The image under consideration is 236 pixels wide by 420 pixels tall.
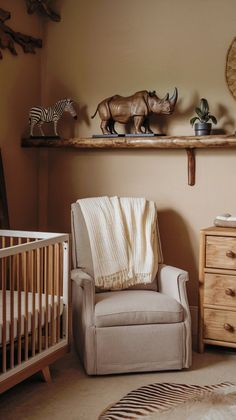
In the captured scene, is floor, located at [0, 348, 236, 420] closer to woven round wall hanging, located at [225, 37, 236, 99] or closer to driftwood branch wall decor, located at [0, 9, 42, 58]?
woven round wall hanging, located at [225, 37, 236, 99]

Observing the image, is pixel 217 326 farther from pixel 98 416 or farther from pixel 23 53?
pixel 23 53

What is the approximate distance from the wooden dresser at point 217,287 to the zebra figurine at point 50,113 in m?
1.36

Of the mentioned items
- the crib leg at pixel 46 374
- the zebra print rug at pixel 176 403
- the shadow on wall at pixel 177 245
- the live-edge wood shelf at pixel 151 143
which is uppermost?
the live-edge wood shelf at pixel 151 143

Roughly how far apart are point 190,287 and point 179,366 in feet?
2.74

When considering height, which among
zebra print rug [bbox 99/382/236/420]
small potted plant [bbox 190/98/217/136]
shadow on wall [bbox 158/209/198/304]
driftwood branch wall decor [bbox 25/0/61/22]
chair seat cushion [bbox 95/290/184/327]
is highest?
driftwood branch wall decor [bbox 25/0/61/22]

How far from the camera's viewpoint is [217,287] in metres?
3.50

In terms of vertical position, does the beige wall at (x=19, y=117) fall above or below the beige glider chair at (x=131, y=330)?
above

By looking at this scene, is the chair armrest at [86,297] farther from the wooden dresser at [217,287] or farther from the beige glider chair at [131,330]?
the wooden dresser at [217,287]

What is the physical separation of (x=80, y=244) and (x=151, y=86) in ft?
4.04

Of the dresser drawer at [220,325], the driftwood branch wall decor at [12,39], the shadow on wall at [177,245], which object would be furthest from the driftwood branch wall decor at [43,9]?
the dresser drawer at [220,325]

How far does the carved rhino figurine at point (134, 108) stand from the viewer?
3779 mm

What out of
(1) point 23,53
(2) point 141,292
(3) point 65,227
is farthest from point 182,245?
(1) point 23,53

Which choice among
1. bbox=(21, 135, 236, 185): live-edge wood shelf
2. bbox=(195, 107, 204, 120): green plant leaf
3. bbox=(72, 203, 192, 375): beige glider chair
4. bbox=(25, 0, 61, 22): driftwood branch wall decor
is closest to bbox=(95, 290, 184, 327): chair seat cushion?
bbox=(72, 203, 192, 375): beige glider chair

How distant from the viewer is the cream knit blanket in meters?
3.58
